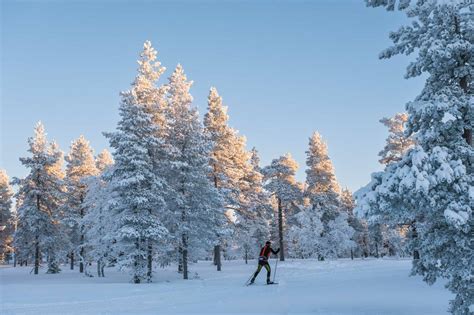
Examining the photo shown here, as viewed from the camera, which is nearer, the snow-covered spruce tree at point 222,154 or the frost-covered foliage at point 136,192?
the frost-covered foliage at point 136,192

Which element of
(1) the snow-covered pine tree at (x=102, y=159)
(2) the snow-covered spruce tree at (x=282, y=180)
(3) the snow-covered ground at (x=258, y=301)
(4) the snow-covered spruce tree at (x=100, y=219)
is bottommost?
(3) the snow-covered ground at (x=258, y=301)

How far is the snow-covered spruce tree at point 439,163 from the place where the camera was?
7996 millimetres

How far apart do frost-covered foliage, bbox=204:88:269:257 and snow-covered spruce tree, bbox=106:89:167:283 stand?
11.6 m

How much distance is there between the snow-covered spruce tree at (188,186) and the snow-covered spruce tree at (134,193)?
1.60 m

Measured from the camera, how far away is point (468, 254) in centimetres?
855

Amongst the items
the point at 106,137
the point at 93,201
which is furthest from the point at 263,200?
the point at 106,137

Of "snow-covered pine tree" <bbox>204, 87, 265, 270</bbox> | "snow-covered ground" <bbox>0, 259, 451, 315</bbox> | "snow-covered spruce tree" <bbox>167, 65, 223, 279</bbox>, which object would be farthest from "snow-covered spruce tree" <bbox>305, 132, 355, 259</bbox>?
"snow-covered ground" <bbox>0, 259, 451, 315</bbox>

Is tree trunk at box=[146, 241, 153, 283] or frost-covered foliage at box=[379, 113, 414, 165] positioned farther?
frost-covered foliage at box=[379, 113, 414, 165]

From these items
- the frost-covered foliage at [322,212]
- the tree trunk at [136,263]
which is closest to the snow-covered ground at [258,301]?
the tree trunk at [136,263]

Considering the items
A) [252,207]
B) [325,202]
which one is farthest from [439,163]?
[325,202]

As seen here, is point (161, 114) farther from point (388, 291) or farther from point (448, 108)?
point (448, 108)

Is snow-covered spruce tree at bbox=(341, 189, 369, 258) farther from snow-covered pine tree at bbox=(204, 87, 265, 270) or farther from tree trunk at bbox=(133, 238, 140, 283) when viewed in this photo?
tree trunk at bbox=(133, 238, 140, 283)

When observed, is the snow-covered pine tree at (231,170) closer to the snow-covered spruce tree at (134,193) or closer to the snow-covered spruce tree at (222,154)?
the snow-covered spruce tree at (222,154)

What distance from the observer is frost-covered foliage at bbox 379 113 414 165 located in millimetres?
37616
